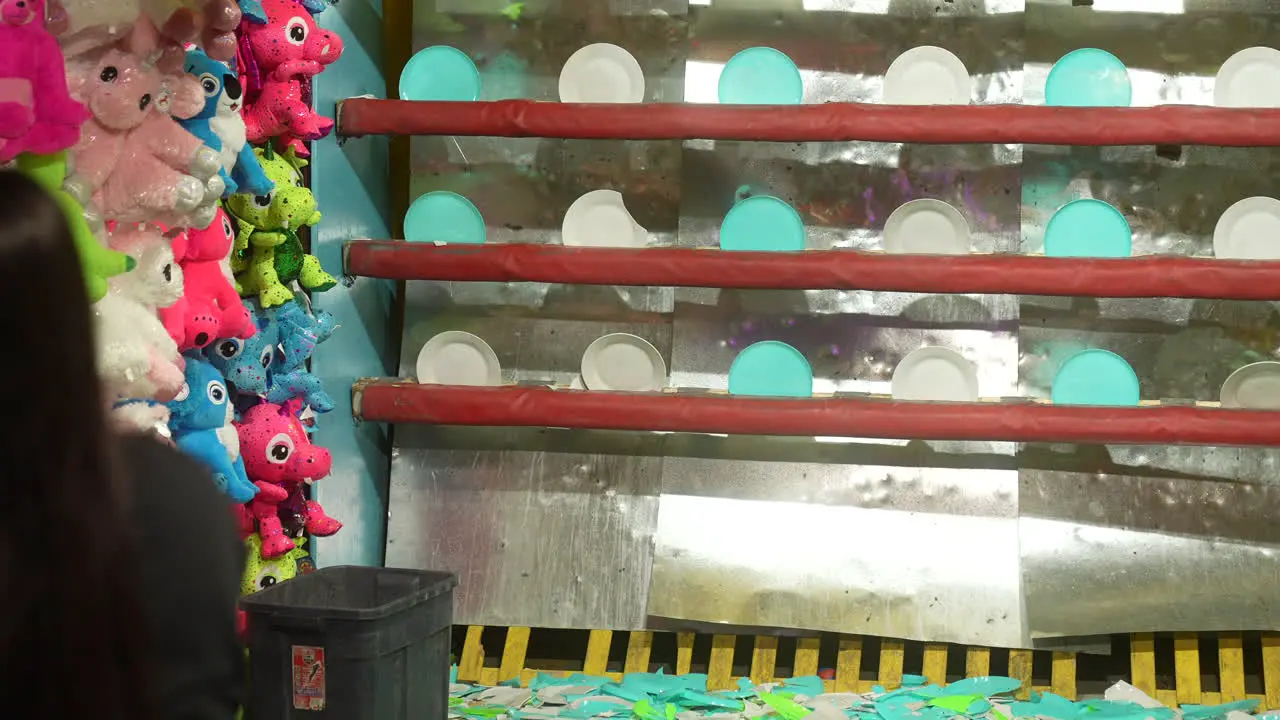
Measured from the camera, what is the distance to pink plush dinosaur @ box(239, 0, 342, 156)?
391cm

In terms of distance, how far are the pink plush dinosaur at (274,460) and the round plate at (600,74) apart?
1577 mm

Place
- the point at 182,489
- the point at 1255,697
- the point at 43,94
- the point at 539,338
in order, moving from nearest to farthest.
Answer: the point at 182,489
the point at 43,94
the point at 1255,697
the point at 539,338

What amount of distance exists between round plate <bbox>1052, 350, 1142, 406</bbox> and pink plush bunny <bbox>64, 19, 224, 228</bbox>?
9.44 feet

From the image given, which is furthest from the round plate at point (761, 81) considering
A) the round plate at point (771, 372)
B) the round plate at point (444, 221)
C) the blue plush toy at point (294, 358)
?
the blue plush toy at point (294, 358)

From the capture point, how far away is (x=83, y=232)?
112 inches

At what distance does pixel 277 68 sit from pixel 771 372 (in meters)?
1.87

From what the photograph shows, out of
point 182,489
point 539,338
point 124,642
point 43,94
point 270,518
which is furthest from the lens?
point 539,338

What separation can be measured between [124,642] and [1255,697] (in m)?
4.39

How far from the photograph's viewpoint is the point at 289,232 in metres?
4.06

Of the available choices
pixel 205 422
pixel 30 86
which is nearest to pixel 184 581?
pixel 30 86

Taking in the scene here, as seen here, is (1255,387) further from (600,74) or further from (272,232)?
(272,232)

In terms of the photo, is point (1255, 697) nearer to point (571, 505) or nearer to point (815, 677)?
point (815, 677)

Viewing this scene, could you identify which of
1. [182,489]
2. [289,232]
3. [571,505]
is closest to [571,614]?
[571,505]

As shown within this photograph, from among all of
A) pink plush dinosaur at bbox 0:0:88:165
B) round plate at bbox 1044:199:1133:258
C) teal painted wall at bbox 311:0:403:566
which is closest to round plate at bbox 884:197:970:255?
round plate at bbox 1044:199:1133:258
